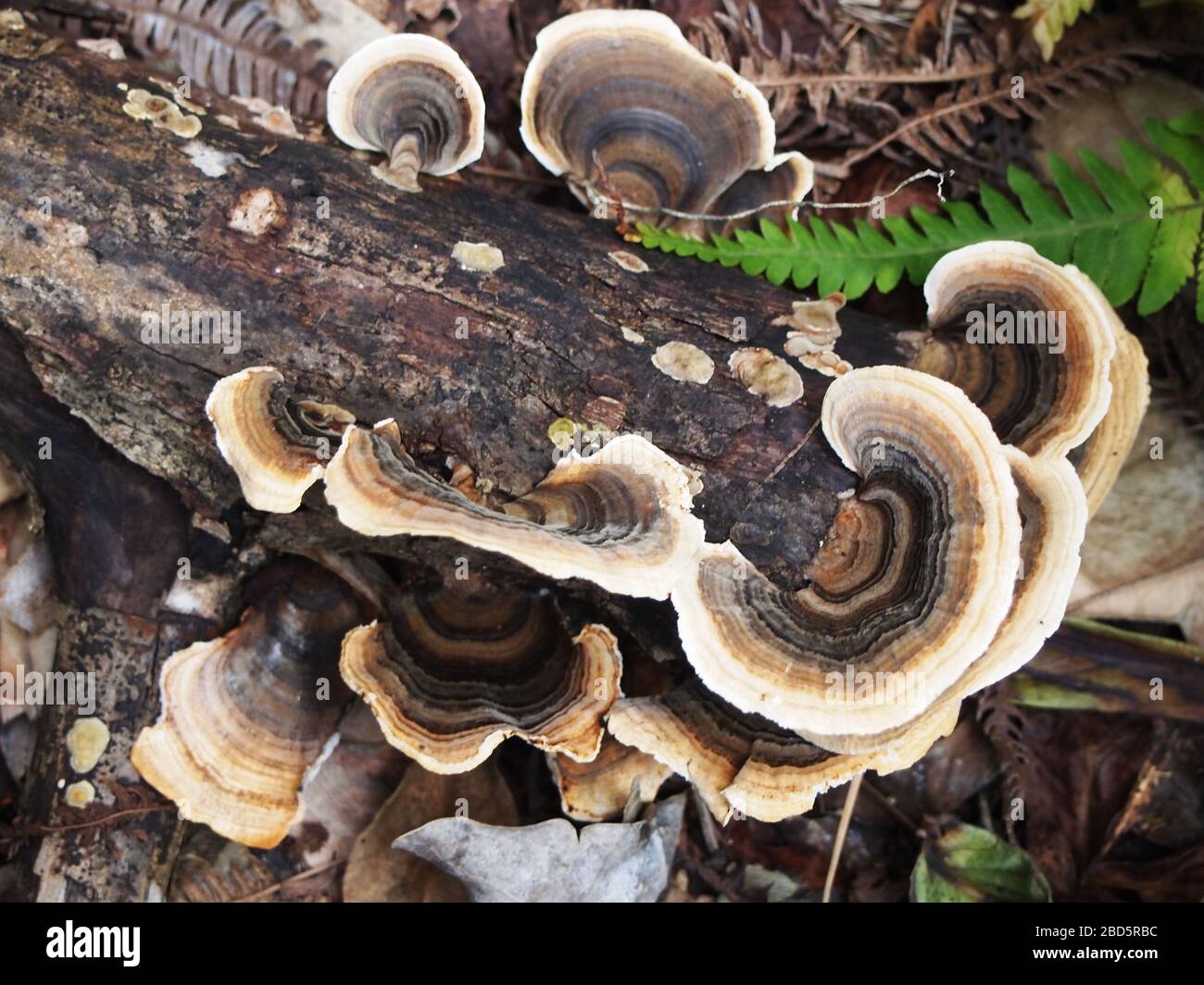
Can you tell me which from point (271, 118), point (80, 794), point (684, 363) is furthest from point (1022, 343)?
point (80, 794)

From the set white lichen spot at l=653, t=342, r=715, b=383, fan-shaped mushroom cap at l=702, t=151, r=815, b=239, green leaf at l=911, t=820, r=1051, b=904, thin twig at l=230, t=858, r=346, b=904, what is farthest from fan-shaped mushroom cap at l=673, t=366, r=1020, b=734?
thin twig at l=230, t=858, r=346, b=904

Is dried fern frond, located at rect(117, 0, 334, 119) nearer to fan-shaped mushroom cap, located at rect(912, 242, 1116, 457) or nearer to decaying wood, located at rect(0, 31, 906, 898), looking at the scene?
decaying wood, located at rect(0, 31, 906, 898)

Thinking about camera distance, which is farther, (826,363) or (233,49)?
(233,49)

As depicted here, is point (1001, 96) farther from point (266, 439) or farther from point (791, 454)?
point (266, 439)

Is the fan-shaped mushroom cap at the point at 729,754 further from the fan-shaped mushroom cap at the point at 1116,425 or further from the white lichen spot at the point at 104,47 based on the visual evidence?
the white lichen spot at the point at 104,47

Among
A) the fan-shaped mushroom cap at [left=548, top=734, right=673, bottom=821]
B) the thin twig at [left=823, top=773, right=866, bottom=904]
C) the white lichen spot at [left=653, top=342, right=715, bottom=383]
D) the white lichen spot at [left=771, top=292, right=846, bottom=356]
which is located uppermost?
the white lichen spot at [left=771, top=292, right=846, bottom=356]

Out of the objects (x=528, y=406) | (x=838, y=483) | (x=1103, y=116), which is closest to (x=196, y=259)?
(x=528, y=406)
